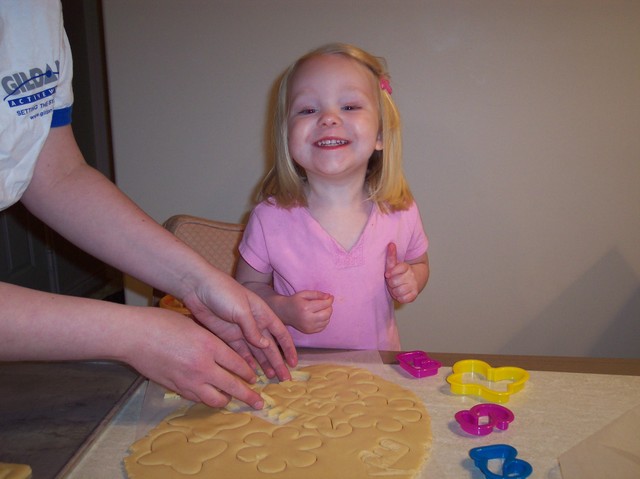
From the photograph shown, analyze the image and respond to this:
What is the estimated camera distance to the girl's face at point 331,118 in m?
1.15

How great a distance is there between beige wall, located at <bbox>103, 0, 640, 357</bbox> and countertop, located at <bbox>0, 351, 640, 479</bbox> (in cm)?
107

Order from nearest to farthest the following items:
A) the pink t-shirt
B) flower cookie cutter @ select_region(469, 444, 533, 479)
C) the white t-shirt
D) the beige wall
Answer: flower cookie cutter @ select_region(469, 444, 533, 479) → the white t-shirt → the pink t-shirt → the beige wall

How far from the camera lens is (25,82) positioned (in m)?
0.80

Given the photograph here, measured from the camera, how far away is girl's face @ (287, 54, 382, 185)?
1.15 m

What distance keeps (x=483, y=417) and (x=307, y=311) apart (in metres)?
0.38

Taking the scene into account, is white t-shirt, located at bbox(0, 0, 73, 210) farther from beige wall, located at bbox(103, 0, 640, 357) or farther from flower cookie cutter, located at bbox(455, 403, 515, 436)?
beige wall, located at bbox(103, 0, 640, 357)

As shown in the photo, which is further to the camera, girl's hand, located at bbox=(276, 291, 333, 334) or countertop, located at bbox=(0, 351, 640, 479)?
girl's hand, located at bbox=(276, 291, 333, 334)

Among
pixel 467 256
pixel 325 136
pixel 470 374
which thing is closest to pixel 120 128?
pixel 325 136

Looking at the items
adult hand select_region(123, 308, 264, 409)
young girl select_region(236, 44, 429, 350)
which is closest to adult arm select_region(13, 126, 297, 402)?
adult hand select_region(123, 308, 264, 409)

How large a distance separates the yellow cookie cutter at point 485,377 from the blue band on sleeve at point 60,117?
720mm

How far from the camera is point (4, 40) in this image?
0.79 meters

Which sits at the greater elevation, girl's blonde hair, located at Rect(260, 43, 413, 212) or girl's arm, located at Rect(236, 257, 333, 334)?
girl's blonde hair, located at Rect(260, 43, 413, 212)

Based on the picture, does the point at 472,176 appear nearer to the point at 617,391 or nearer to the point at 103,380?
the point at 617,391

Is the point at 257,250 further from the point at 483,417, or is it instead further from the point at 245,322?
the point at 483,417
